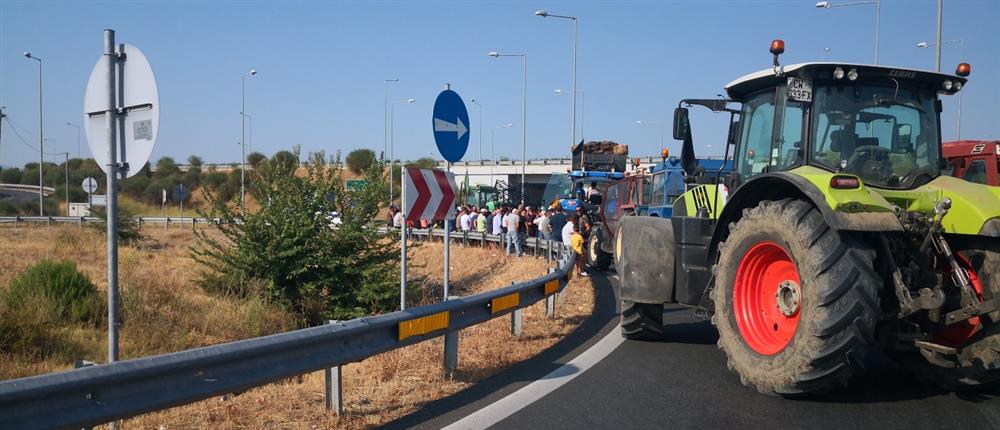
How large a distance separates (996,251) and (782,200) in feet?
4.68

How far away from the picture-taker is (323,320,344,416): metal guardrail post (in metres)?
5.42

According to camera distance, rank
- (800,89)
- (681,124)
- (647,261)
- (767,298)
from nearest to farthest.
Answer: (767,298), (800,89), (681,124), (647,261)

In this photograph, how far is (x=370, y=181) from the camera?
601 inches

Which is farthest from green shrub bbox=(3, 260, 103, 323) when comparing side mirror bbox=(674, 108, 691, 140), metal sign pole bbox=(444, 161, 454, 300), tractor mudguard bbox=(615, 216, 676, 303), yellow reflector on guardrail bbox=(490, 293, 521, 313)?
side mirror bbox=(674, 108, 691, 140)

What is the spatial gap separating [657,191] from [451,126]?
9408 millimetres

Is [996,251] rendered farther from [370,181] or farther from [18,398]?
[370,181]

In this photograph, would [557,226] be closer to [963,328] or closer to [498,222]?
[498,222]

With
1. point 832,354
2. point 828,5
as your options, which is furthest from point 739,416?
point 828,5

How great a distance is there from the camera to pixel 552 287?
971 cm

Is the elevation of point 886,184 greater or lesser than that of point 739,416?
greater

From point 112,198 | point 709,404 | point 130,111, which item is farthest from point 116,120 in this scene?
point 709,404

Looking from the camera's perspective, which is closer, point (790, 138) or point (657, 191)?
point (790, 138)

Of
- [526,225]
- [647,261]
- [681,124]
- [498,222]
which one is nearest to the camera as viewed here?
[681,124]

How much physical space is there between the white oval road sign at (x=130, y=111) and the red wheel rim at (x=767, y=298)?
4405 mm
